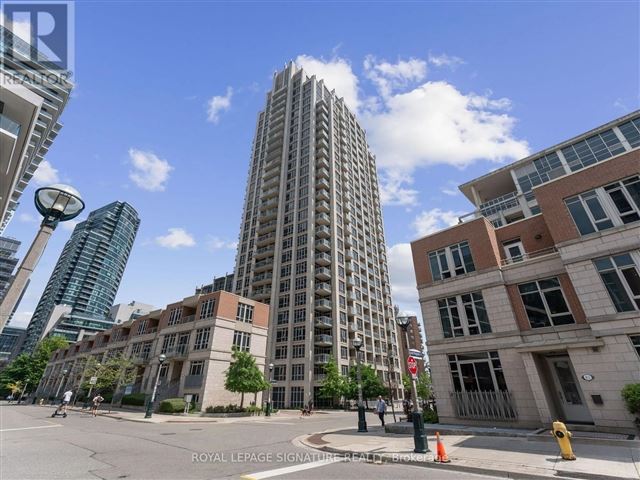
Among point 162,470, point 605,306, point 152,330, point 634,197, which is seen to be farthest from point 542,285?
point 152,330

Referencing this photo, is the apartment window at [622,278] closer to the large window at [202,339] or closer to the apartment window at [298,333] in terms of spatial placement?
the large window at [202,339]

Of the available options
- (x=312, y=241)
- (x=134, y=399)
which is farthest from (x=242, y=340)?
(x=312, y=241)

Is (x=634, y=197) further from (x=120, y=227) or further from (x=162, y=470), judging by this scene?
(x=120, y=227)

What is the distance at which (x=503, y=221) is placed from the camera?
35.2 metres

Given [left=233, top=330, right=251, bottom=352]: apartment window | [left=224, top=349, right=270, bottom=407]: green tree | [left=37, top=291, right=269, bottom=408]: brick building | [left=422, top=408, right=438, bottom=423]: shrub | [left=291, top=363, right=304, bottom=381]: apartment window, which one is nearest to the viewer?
[left=422, top=408, right=438, bottom=423]: shrub

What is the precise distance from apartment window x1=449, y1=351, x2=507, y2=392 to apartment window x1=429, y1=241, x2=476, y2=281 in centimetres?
502

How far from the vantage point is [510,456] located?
9.00 m

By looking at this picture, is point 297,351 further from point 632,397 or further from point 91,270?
point 91,270

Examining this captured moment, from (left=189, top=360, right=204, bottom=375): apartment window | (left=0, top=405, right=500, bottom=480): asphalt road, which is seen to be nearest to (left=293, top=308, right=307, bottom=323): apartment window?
(left=189, top=360, right=204, bottom=375): apartment window

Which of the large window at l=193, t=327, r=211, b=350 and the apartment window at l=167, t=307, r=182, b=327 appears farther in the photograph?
the apartment window at l=167, t=307, r=182, b=327

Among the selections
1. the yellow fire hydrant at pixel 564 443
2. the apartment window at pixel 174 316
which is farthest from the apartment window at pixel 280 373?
the yellow fire hydrant at pixel 564 443

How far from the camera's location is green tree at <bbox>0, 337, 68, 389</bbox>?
70188mm

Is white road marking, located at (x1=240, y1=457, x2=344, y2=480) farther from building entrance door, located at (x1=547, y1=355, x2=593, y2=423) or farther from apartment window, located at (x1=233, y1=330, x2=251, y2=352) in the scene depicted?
apartment window, located at (x1=233, y1=330, x2=251, y2=352)

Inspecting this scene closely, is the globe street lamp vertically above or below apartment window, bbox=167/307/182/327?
below
